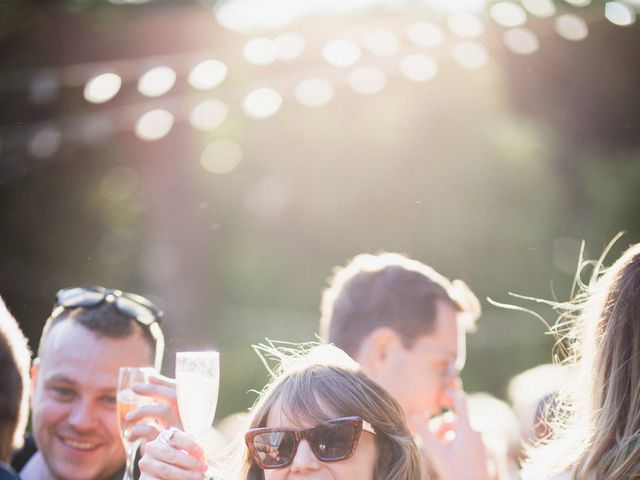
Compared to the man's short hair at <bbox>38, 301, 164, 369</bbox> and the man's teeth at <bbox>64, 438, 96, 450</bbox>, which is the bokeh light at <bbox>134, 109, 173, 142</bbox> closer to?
the man's short hair at <bbox>38, 301, 164, 369</bbox>

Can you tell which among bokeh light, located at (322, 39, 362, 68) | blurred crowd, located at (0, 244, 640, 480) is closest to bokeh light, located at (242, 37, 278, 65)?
bokeh light, located at (322, 39, 362, 68)

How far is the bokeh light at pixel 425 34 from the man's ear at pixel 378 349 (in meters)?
6.07

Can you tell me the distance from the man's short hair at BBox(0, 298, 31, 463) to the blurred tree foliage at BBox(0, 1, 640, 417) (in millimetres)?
8549

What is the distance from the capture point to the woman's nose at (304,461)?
2.27 metres

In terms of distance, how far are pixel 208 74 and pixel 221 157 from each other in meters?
4.77

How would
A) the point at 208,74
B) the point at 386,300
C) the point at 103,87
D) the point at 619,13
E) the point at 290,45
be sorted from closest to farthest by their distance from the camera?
the point at 386,300
the point at 208,74
the point at 290,45
the point at 103,87
the point at 619,13

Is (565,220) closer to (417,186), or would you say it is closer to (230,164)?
(417,186)

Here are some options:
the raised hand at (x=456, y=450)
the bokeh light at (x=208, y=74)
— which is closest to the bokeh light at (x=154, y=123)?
the bokeh light at (x=208, y=74)

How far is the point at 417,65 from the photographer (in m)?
9.80

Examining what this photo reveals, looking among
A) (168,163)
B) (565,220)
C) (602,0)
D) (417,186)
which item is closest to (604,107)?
(565,220)

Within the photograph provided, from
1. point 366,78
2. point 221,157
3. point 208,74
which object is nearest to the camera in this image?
point 208,74

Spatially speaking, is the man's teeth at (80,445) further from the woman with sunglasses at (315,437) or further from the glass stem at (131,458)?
the woman with sunglasses at (315,437)

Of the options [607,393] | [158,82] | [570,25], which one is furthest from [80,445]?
[570,25]

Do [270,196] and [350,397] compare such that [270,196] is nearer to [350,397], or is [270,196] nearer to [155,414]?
[155,414]
